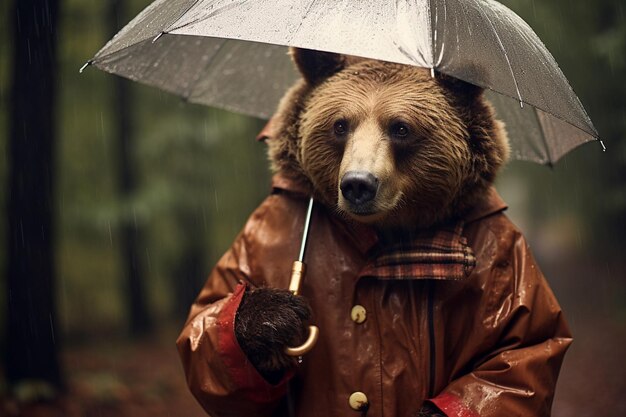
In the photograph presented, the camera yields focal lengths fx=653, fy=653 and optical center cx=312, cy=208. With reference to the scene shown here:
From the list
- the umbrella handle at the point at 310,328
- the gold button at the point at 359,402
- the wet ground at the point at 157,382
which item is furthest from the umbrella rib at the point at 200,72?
the wet ground at the point at 157,382

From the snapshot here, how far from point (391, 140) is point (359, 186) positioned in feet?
0.97

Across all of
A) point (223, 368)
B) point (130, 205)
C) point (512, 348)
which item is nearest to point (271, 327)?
point (223, 368)

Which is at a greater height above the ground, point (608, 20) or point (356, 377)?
point (608, 20)

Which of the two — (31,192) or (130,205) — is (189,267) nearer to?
(130,205)

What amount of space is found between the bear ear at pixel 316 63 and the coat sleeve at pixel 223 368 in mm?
952

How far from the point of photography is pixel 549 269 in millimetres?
20328

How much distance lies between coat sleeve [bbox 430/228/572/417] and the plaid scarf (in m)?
0.21

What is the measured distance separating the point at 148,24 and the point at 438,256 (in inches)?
60.0

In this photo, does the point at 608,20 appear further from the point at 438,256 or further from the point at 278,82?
the point at 438,256

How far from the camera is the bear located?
8.53 feet

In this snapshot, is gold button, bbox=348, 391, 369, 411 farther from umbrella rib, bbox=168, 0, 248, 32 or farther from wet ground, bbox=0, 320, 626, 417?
wet ground, bbox=0, 320, 626, 417

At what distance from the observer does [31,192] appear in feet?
20.3

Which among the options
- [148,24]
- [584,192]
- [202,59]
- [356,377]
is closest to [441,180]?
[356,377]

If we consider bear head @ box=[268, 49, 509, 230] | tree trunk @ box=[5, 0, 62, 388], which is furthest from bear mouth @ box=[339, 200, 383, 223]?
tree trunk @ box=[5, 0, 62, 388]
